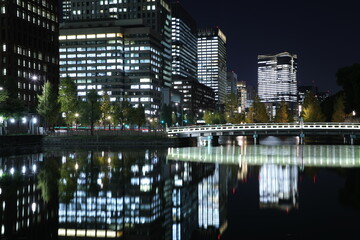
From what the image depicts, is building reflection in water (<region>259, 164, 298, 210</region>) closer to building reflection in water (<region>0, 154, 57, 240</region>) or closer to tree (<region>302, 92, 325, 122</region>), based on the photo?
building reflection in water (<region>0, 154, 57, 240</region>)

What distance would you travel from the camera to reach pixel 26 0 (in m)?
126

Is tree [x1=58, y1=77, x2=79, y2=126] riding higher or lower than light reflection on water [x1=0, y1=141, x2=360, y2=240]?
higher

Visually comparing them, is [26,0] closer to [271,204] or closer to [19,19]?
[19,19]

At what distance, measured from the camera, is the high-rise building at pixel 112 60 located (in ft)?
639

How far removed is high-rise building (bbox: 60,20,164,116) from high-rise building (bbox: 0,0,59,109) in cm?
5245

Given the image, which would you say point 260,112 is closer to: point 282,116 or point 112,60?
point 282,116

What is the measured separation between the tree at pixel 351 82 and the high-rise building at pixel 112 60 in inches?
4239

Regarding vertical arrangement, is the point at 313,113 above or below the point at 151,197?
above

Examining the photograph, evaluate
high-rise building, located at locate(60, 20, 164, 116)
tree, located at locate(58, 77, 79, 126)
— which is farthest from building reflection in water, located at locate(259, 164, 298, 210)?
high-rise building, located at locate(60, 20, 164, 116)

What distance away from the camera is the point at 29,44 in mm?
128500

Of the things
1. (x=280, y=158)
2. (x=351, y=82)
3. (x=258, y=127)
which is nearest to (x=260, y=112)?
(x=351, y=82)

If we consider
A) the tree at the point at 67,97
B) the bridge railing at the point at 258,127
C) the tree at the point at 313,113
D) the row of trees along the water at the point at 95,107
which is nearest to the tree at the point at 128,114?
the row of trees along the water at the point at 95,107

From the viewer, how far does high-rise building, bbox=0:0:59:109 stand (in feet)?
391

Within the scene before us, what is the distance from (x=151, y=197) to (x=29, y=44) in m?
117
